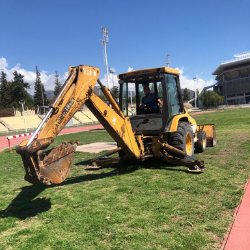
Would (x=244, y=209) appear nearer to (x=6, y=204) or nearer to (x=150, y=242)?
(x=150, y=242)

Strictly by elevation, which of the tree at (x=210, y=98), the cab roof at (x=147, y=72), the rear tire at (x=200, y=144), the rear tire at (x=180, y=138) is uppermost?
the tree at (x=210, y=98)

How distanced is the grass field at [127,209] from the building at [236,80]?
91982mm

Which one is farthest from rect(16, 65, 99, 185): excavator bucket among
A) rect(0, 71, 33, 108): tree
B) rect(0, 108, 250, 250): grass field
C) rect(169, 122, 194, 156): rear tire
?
rect(0, 71, 33, 108): tree

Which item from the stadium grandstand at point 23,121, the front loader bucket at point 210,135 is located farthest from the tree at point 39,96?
the front loader bucket at point 210,135

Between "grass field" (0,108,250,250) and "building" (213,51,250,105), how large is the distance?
92.0 meters

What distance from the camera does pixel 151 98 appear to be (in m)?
6.93

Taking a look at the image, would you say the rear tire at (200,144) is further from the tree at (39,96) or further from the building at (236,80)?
Answer: the building at (236,80)

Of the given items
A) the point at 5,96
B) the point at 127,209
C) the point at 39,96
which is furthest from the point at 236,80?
the point at 127,209

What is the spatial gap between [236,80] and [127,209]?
97.2 m

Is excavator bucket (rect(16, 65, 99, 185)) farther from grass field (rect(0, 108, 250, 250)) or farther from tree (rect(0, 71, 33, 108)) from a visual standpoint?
tree (rect(0, 71, 33, 108))

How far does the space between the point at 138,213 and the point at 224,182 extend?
2.19 metres

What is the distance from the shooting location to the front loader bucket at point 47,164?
11.5 ft

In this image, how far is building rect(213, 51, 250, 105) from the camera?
288ft

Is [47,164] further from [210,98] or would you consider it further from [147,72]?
[210,98]
